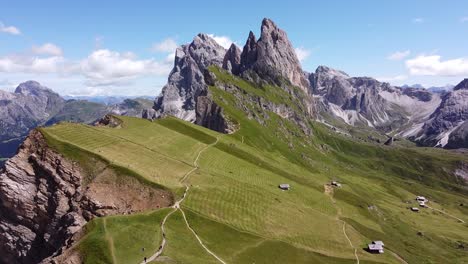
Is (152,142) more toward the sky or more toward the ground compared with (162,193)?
more toward the sky

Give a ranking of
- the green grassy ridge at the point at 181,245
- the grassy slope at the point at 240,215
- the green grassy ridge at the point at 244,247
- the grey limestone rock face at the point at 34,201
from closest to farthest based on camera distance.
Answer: the green grassy ridge at the point at 181,245 < the green grassy ridge at the point at 244,247 < the grassy slope at the point at 240,215 < the grey limestone rock face at the point at 34,201

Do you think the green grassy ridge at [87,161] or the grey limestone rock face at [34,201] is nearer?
the grey limestone rock face at [34,201]

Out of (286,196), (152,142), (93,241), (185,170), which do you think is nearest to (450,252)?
(286,196)

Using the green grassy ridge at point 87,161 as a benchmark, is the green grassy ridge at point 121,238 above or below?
below

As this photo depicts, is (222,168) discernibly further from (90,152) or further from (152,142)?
(90,152)

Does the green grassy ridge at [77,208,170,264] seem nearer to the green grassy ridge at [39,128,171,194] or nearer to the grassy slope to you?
the grassy slope

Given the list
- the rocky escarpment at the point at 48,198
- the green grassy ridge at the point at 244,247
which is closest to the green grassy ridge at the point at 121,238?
the rocky escarpment at the point at 48,198

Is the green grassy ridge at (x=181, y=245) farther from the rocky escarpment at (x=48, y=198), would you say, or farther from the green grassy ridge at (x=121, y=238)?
the rocky escarpment at (x=48, y=198)

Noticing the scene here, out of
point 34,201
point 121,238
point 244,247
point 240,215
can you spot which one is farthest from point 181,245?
point 34,201
